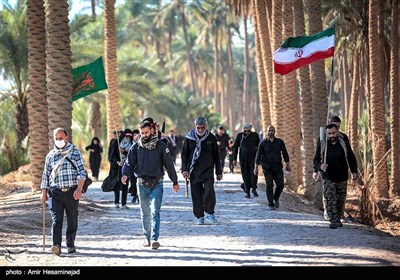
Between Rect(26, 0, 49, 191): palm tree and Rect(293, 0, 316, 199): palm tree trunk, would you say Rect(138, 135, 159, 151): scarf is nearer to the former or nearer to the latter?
Rect(26, 0, 49, 191): palm tree

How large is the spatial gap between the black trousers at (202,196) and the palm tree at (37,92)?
7444mm

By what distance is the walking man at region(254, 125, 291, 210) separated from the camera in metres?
17.5

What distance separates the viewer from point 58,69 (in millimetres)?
19734

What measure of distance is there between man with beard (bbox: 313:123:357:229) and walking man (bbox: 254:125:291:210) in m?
3.21

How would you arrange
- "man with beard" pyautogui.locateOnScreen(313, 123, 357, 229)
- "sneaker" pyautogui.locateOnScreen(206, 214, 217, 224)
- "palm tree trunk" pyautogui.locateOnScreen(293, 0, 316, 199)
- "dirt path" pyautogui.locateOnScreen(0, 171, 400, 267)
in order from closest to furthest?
"dirt path" pyautogui.locateOnScreen(0, 171, 400, 267), "man with beard" pyautogui.locateOnScreen(313, 123, 357, 229), "sneaker" pyautogui.locateOnScreen(206, 214, 217, 224), "palm tree trunk" pyautogui.locateOnScreen(293, 0, 316, 199)

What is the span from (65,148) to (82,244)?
1.89 meters

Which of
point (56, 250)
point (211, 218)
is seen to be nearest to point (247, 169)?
point (211, 218)

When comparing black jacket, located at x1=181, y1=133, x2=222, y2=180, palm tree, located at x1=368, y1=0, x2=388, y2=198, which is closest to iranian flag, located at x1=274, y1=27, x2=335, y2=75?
black jacket, located at x1=181, y1=133, x2=222, y2=180

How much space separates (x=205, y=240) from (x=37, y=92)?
10208 mm

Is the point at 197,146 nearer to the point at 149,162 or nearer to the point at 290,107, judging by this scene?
the point at 149,162

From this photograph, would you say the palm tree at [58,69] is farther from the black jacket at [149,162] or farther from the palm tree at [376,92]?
the palm tree at [376,92]

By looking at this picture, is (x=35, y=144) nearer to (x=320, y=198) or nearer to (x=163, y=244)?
(x=320, y=198)

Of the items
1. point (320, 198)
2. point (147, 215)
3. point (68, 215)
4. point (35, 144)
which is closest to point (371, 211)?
point (320, 198)

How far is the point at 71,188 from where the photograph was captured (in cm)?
1156
